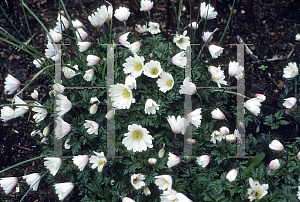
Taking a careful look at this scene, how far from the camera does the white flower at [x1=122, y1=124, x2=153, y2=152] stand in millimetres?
2559

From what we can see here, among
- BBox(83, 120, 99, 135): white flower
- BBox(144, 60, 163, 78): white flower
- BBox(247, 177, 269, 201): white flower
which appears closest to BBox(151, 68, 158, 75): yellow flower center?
BBox(144, 60, 163, 78): white flower

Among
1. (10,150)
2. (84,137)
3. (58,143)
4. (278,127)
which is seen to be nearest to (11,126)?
(10,150)

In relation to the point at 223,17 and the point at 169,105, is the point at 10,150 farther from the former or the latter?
the point at 223,17

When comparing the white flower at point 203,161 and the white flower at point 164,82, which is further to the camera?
the white flower at point 164,82

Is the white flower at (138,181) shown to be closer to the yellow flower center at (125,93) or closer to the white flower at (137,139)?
the white flower at (137,139)

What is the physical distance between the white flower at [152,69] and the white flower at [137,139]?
0.60 metres

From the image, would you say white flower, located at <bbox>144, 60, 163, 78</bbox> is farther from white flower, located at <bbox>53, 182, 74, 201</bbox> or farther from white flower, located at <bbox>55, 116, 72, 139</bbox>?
white flower, located at <bbox>53, 182, 74, 201</bbox>

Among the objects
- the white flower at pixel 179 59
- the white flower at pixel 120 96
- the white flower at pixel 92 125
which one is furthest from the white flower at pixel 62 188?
the white flower at pixel 179 59

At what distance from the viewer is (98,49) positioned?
11.2 feet

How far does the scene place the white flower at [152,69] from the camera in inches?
108

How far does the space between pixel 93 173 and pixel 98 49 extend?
5.24 ft

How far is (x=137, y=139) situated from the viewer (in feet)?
8.66

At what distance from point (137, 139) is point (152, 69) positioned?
2.56 ft

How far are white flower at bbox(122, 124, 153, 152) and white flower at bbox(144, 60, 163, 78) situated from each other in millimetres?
600
